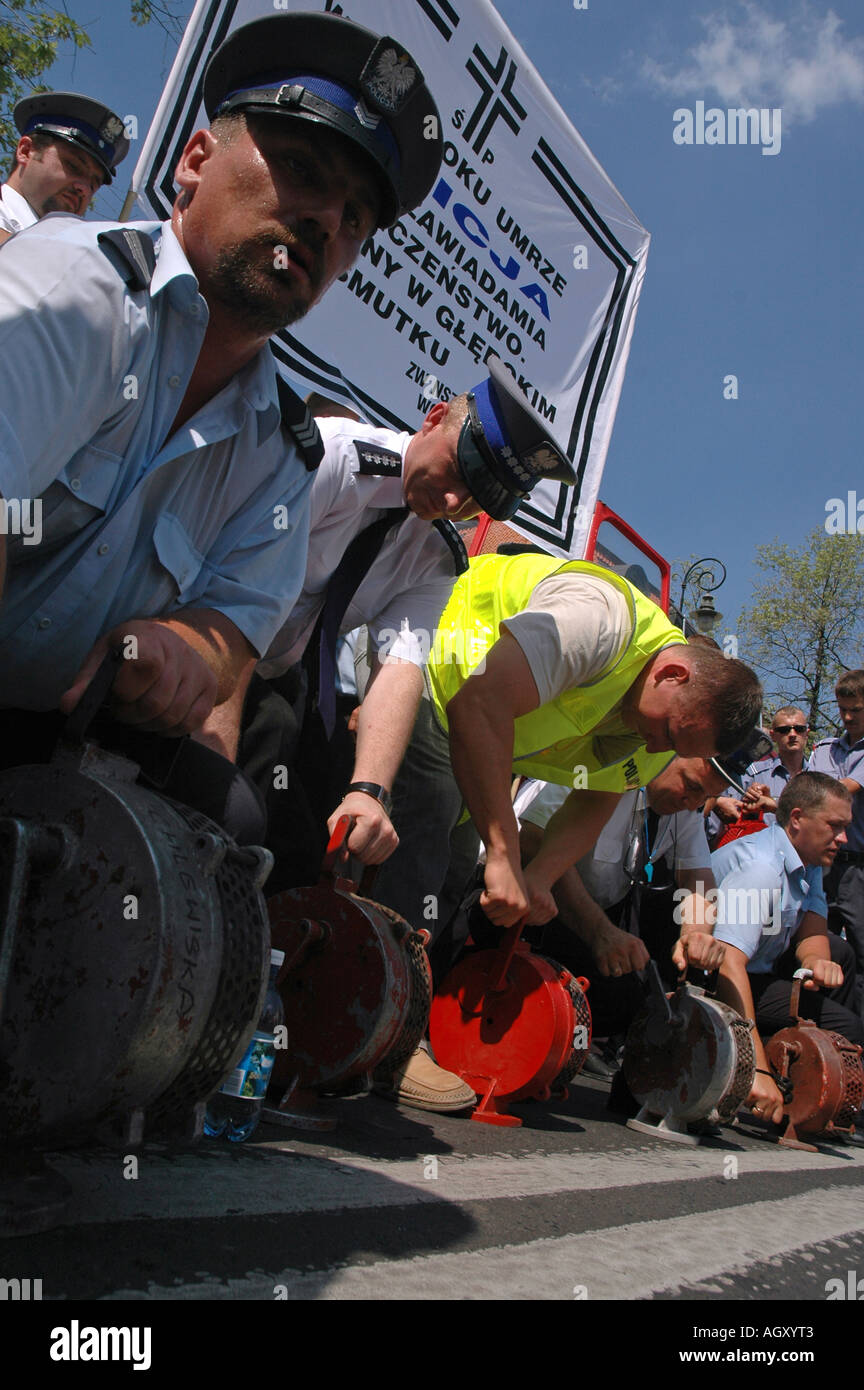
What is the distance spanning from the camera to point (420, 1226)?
1.57m

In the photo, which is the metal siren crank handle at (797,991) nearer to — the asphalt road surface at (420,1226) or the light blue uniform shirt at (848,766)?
the light blue uniform shirt at (848,766)

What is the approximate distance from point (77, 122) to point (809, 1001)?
15.2 feet

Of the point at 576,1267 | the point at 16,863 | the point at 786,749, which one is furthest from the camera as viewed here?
the point at 786,749

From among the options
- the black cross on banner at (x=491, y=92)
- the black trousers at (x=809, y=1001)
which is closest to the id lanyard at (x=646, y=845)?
the black trousers at (x=809, y=1001)

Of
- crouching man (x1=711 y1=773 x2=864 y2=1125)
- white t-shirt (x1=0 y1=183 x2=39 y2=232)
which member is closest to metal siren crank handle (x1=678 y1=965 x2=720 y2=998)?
crouching man (x1=711 y1=773 x2=864 y2=1125)

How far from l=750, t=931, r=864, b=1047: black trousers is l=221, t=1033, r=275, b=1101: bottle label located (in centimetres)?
368

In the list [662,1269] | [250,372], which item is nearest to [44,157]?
[250,372]

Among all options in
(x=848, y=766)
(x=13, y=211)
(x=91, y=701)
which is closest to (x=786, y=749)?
(x=848, y=766)

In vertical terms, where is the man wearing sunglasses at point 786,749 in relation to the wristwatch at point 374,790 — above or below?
above

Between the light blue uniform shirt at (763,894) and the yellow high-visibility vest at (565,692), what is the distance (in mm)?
1369

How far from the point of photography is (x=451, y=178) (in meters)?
3.89

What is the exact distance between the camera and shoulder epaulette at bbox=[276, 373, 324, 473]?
181 cm

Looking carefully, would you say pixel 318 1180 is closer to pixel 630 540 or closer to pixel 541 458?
pixel 541 458

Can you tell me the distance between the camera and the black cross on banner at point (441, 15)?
3.68m
